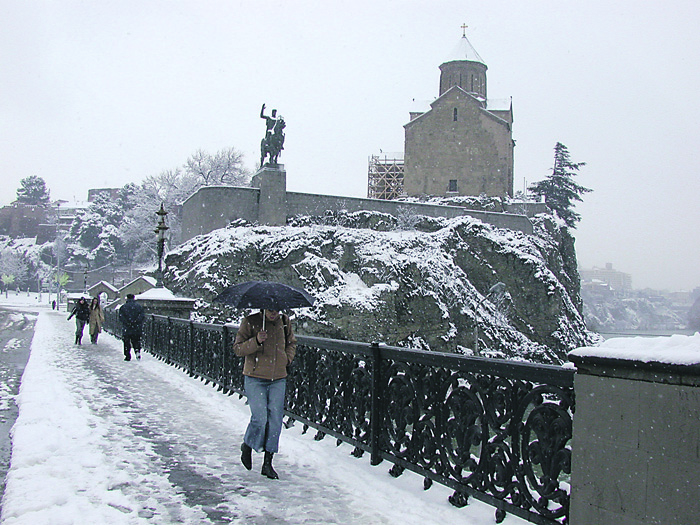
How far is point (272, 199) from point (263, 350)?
3363cm

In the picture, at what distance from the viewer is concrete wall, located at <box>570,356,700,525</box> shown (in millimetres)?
2867

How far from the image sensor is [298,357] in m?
7.50

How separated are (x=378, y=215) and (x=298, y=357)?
34.8 meters

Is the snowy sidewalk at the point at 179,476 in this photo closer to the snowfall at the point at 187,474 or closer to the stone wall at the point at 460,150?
the snowfall at the point at 187,474

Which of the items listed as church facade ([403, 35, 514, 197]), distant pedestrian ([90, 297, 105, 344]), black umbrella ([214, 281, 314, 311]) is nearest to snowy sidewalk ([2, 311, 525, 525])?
black umbrella ([214, 281, 314, 311])

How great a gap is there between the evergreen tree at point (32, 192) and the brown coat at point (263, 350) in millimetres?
123888

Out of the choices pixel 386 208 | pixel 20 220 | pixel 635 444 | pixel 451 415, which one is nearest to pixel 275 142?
Result: pixel 386 208

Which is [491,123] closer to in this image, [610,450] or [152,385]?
[152,385]

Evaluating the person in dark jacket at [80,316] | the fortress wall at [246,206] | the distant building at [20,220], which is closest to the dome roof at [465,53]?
the fortress wall at [246,206]

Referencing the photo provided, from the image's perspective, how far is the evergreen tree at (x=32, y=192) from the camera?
11556cm

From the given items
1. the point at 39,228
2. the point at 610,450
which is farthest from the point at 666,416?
the point at 39,228

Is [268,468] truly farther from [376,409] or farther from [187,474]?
[376,409]

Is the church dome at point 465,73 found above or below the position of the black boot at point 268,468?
above

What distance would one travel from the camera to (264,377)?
216 inches
